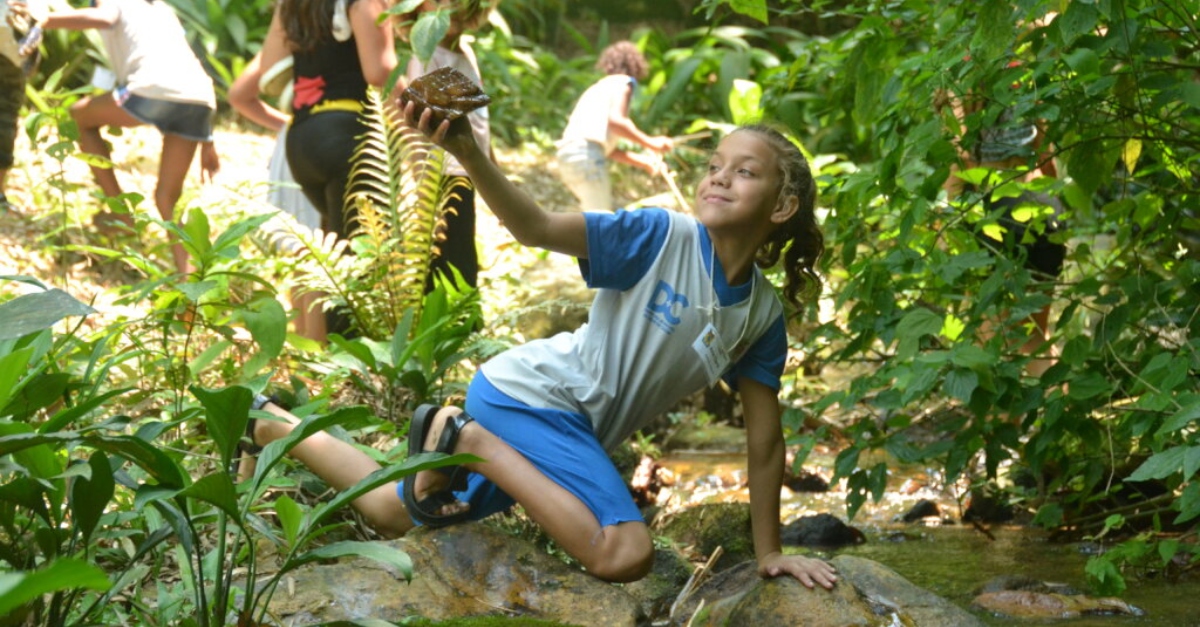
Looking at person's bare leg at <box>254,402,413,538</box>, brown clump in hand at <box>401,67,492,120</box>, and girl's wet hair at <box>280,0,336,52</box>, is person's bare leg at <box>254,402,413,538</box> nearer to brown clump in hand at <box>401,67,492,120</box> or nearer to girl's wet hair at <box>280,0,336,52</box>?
brown clump in hand at <box>401,67,492,120</box>

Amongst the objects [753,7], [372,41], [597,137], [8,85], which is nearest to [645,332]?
[753,7]

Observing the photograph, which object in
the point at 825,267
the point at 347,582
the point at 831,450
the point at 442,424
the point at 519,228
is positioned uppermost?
the point at 519,228

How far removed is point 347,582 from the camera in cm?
291

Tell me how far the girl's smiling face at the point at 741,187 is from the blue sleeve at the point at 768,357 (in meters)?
0.28

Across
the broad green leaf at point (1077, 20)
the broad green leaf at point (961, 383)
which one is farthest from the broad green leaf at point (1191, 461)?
the broad green leaf at point (1077, 20)

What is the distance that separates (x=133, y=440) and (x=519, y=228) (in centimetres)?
104

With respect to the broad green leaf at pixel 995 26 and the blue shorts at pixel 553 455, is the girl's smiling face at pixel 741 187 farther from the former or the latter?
the broad green leaf at pixel 995 26

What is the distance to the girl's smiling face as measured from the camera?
10.5 ft

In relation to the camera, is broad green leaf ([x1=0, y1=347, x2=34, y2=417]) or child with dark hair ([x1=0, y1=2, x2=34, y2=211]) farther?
child with dark hair ([x1=0, y1=2, x2=34, y2=211])

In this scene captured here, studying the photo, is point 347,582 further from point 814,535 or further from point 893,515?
point 893,515

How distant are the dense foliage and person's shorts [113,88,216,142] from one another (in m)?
1.56

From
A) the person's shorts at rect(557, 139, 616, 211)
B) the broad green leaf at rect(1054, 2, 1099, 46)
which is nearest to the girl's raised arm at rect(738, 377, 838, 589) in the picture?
the broad green leaf at rect(1054, 2, 1099, 46)

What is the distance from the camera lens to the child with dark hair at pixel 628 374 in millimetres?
3160

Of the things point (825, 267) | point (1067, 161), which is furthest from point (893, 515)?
point (1067, 161)
